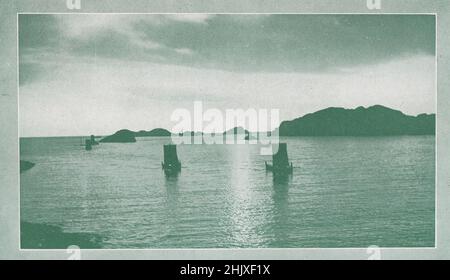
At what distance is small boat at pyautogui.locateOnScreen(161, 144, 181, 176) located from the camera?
3730mm

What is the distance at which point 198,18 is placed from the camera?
11.4ft

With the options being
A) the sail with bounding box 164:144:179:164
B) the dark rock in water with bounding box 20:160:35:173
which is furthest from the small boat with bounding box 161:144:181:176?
the dark rock in water with bounding box 20:160:35:173

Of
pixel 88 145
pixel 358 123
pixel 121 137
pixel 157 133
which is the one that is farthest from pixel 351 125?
pixel 88 145

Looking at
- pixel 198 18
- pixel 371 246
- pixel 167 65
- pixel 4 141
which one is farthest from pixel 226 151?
pixel 4 141

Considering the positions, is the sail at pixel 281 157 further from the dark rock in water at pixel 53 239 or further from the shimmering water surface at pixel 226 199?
the dark rock in water at pixel 53 239

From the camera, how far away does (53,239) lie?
3.44m

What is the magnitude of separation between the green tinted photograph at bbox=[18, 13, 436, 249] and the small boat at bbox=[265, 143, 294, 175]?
23mm

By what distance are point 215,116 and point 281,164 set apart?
2.93 ft

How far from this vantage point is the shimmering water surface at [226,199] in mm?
3471

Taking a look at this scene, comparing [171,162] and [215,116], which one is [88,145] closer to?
[171,162]

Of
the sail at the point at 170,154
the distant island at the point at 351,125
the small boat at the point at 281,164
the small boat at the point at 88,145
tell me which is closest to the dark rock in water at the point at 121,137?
the distant island at the point at 351,125

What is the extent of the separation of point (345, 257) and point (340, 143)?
166 centimetres

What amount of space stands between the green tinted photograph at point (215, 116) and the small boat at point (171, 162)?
4 centimetres

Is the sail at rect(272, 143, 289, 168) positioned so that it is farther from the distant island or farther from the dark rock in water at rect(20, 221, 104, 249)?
the dark rock in water at rect(20, 221, 104, 249)
